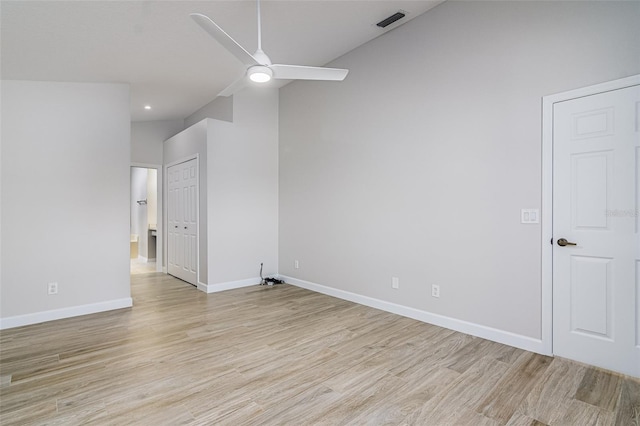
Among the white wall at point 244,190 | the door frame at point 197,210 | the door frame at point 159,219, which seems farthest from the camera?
the door frame at point 159,219

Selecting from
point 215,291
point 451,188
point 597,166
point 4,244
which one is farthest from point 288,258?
point 597,166

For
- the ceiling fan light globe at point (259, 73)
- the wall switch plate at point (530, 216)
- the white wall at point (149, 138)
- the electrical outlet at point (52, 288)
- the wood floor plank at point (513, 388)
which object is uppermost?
the white wall at point (149, 138)

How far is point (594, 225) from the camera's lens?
2506 mm

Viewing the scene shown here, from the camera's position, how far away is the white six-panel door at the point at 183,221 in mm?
5246

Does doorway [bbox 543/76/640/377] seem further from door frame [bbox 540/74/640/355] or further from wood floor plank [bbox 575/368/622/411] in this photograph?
wood floor plank [bbox 575/368/622/411]

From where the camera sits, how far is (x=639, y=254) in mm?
2311

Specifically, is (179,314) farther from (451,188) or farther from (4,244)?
(451,188)

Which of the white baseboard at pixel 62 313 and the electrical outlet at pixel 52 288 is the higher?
the electrical outlet at pixel 52 288

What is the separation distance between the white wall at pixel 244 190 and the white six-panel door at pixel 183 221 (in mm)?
474

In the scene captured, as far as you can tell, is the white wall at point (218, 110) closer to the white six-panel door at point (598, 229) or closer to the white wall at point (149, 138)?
the white wall at point (149, 138)

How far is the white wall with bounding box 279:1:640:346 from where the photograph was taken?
267 centimetres

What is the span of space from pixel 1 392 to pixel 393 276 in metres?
3.54

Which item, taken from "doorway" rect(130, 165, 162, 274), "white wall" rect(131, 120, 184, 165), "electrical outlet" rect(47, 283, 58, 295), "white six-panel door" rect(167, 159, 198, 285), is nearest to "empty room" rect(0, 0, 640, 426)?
"electrical outlet" rect(47, 283, 58, 295)

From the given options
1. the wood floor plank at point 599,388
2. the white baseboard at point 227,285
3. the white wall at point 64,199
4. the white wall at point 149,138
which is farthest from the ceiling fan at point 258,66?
the white wall at point 149,138
